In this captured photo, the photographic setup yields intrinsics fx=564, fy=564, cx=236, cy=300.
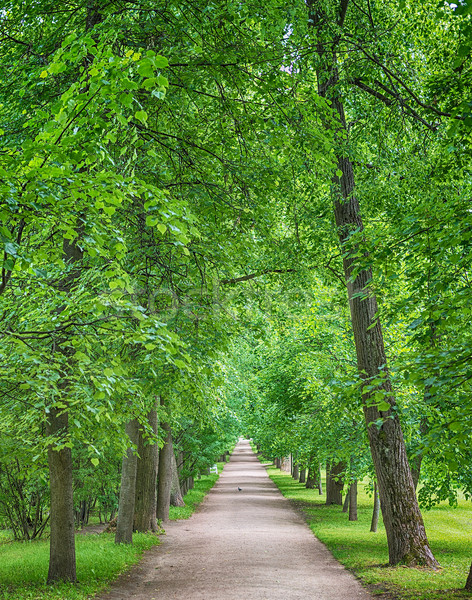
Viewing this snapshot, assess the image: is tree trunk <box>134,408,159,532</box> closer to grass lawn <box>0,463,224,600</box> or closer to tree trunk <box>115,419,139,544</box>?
grass lawn <box>0,463,224,600</box>

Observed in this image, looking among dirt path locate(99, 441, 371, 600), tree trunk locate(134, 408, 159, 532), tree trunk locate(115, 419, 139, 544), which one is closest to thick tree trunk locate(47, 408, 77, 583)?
dirt path locate(99, 441, 371, 600)

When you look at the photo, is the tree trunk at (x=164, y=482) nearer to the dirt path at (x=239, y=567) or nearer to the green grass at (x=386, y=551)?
the dirt path at (x=239, y=567)

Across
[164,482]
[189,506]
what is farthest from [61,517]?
[189,506]

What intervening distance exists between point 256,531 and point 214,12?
15.3 m

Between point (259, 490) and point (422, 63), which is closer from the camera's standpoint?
point (422, 63)

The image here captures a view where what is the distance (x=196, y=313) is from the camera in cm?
830

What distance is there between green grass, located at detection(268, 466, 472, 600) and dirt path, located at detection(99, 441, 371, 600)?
409mm

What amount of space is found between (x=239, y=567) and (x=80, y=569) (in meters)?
3.24

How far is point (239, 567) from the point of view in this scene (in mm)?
11766

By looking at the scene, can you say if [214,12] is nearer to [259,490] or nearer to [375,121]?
[375,121]

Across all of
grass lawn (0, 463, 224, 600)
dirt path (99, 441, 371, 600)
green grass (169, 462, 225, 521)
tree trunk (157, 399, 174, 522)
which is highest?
tree trunk (157, 399, 174, 522)

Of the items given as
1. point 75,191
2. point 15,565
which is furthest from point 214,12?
point 15,565

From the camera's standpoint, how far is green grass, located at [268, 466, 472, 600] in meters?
9.05

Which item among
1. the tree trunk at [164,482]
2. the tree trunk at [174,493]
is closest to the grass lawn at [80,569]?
the tree trunk at [164,482]
